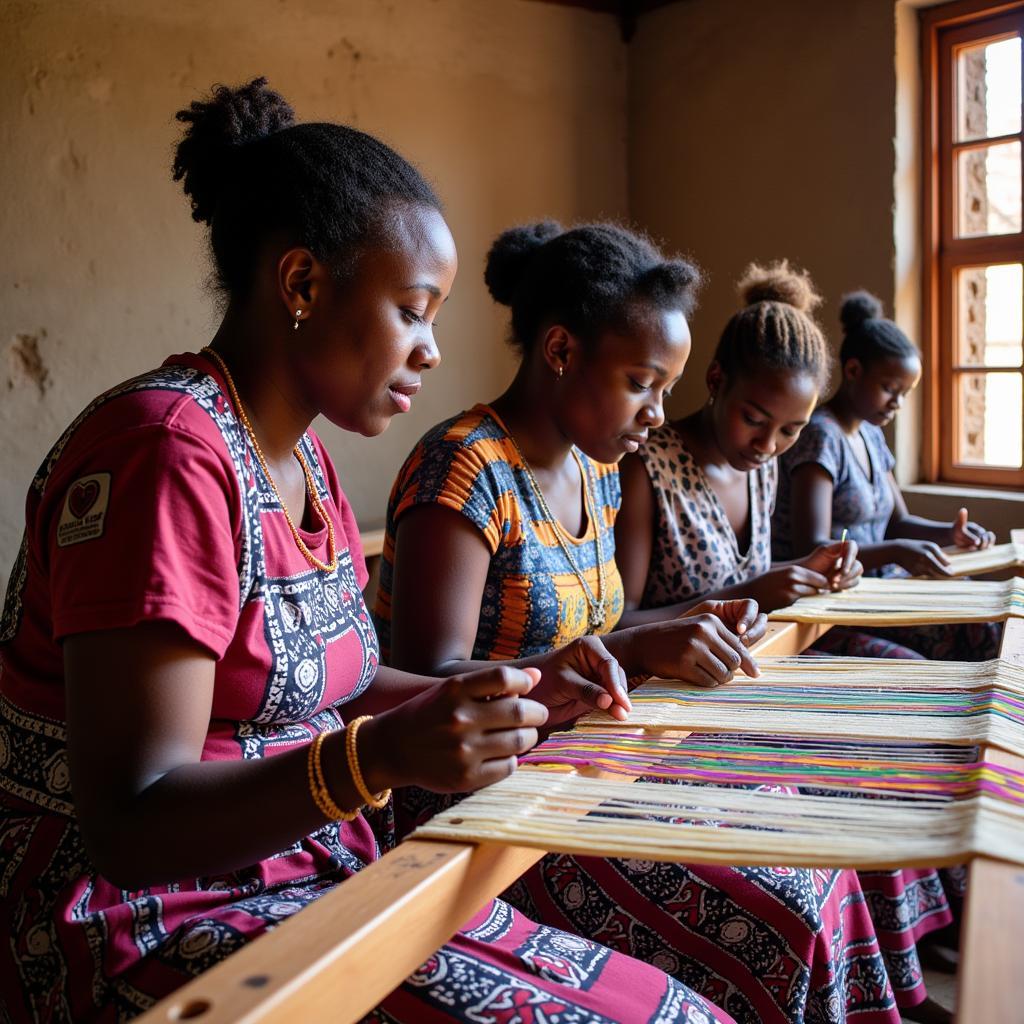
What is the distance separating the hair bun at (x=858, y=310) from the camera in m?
3.48

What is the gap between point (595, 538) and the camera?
200 cm

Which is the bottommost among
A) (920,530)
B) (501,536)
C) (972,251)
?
(920,530)

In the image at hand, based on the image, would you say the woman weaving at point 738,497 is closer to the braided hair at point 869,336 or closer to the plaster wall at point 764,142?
the braided hair at point 869,336

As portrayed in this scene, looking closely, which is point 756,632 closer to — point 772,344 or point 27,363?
point 772,344

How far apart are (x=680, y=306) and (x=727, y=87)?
2.97 meters

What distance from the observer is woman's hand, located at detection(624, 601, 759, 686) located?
58.6 inches

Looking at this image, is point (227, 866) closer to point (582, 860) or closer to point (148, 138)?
point (582, 860)

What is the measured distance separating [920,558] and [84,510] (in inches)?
82.5

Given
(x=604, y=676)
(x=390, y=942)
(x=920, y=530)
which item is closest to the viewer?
(x=390, y=942)

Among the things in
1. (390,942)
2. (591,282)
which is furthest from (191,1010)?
(591,282)

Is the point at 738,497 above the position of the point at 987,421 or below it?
below

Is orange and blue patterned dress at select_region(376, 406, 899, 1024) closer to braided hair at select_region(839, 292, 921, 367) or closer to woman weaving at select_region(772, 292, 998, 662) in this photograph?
woman weaving at select_region(772, 292, 998, 662)

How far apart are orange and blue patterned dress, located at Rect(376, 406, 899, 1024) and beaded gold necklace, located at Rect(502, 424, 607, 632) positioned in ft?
0.20

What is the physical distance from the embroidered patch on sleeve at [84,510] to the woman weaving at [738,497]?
1341mm
